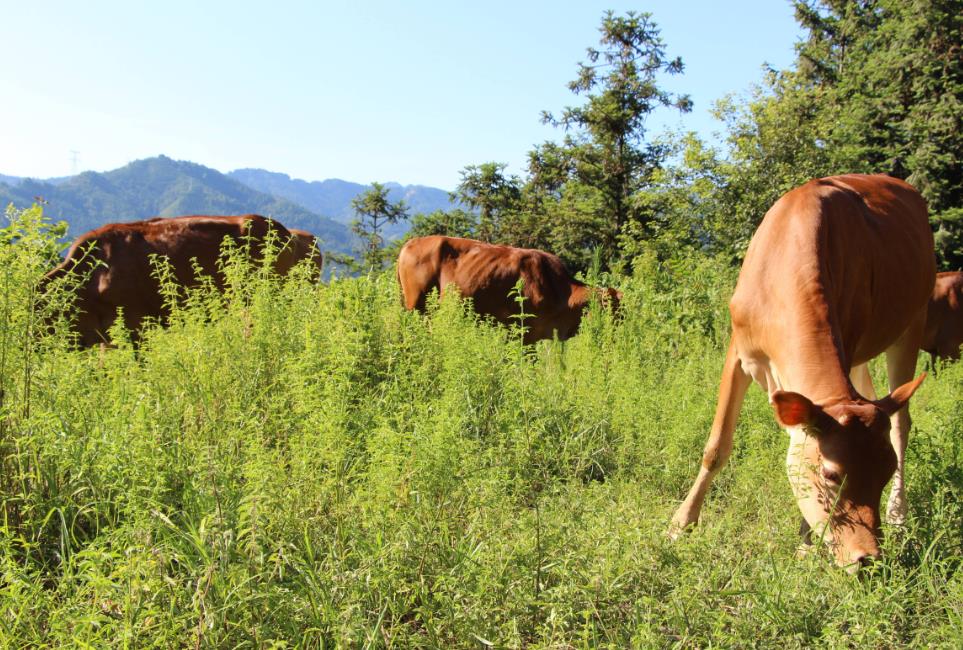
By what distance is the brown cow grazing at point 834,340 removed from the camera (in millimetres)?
2732

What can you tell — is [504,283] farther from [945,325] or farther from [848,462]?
[848,462]

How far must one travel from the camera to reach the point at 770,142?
1664 cm

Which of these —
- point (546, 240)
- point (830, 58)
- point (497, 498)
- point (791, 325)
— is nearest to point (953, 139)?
point (830, 58)

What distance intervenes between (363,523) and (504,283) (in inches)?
281

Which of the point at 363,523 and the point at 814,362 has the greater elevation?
the point at 814,362

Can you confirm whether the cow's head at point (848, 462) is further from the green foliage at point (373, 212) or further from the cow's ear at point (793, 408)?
the green foliage at point (373, 212)

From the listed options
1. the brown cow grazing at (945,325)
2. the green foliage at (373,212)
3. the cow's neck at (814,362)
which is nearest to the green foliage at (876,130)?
the brown cow grazing at (945,325)

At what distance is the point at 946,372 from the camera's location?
7.28 meters

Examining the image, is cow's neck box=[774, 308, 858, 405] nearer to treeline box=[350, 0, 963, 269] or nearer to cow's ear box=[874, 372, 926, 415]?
cow's ear box=[874, 372, 926, 415]

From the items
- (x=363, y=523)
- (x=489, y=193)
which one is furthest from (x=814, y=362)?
(x=489, y=193)

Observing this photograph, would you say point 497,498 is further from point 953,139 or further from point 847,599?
point 953,139

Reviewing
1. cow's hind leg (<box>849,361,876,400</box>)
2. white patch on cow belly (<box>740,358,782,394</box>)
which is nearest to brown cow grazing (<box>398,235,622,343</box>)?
cow's hind leg (<box>849,361,876,400</box>)

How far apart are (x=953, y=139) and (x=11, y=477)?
22775 millimetres

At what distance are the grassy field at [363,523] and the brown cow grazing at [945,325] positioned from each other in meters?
7.08
